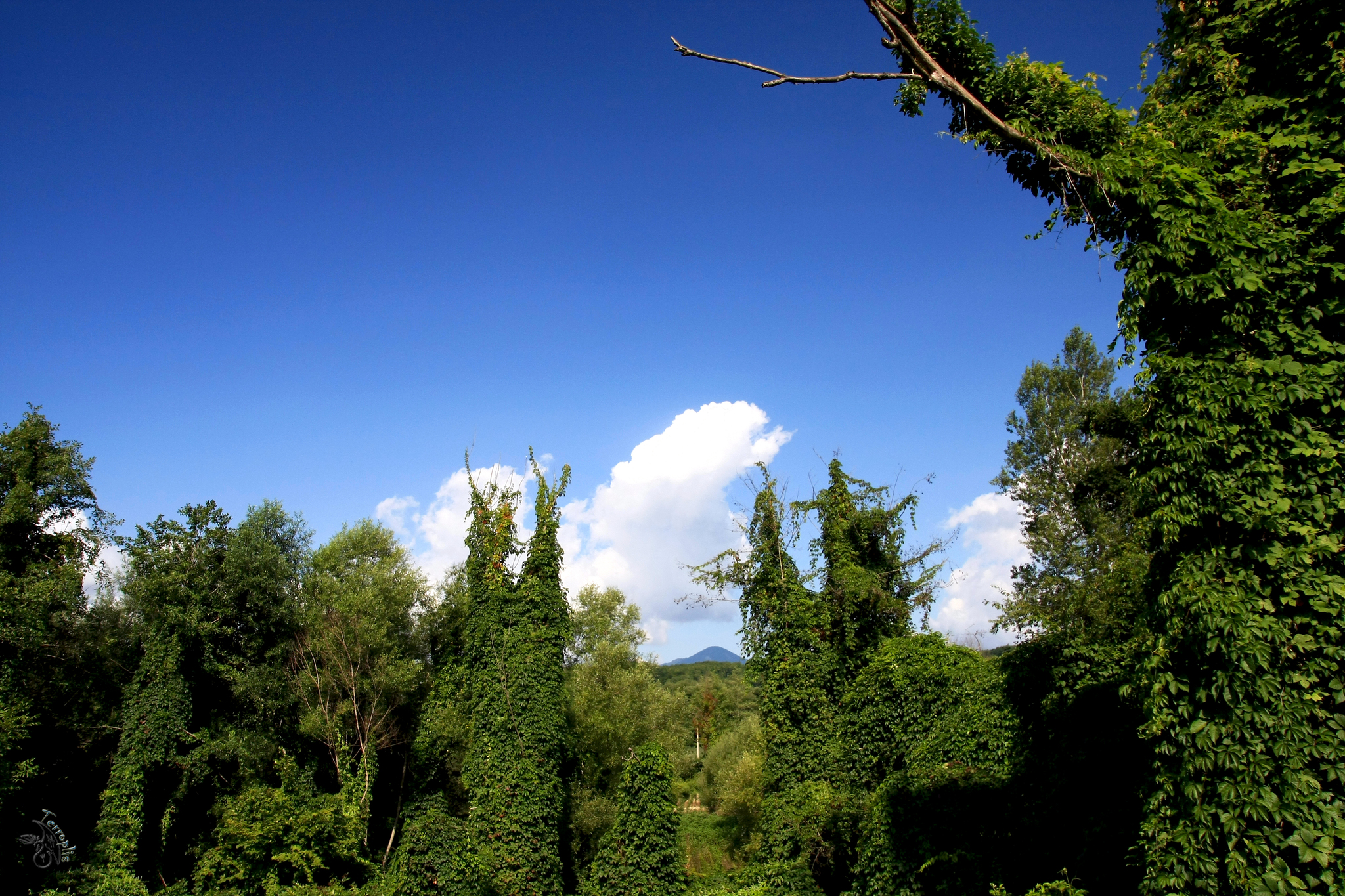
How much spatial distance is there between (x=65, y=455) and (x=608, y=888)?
17189 mm

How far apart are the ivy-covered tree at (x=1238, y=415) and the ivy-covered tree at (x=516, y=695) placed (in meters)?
14.6

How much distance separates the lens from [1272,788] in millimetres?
3650

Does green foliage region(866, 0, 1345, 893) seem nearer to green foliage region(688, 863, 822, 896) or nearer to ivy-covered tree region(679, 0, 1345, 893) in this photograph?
ivy-covered tree region(679, 0, 1345, 893)

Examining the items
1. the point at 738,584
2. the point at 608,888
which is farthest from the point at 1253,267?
the point at 608,888

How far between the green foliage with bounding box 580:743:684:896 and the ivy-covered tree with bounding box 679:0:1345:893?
12.8 meters

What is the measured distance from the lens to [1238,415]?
412 cm

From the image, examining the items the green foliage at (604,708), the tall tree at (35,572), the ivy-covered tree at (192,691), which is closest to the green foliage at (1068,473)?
the green foliage at (604,708)

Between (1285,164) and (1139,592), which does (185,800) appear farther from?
(1285,164)

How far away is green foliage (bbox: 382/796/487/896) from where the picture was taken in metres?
16.7

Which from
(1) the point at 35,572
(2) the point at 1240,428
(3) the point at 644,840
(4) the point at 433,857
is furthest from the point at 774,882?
(1) the point at 35,572

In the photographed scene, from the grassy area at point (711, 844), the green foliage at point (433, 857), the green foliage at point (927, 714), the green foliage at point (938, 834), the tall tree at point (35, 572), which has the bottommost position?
the grassy area at point (711, 844)

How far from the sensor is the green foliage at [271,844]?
1561 centimetres

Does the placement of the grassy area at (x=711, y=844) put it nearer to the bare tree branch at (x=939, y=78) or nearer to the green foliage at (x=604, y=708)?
the green foliage at (x=604, y=708)

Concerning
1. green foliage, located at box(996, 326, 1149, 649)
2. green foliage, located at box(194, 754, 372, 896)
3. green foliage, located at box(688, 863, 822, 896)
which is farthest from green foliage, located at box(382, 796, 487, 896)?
green foliage, located at box(996, 326, 1149, 649)
